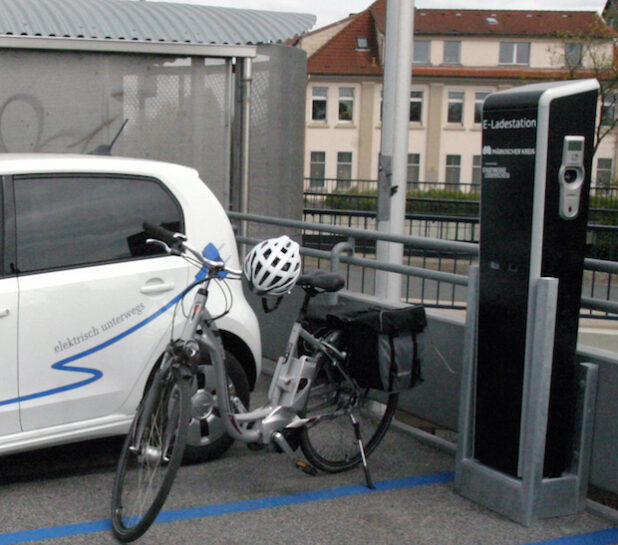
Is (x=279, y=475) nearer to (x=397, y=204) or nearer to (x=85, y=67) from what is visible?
(x=397, y=204)

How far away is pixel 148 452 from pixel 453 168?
56.0 metres

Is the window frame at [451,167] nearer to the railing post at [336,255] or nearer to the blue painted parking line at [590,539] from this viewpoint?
the railing post at [336,255]

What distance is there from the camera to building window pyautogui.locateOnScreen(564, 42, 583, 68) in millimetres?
40500

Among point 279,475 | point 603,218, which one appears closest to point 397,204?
point 279,475

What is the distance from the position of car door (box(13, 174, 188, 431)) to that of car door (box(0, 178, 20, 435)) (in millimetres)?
34

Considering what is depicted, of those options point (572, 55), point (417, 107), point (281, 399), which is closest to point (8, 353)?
point (281, 399)

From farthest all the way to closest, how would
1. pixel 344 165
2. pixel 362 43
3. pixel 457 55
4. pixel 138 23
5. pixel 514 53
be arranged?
1. pixel 362 43
2. pixel 514 53
3. pixel 457 55
4. pixel 344 165
5. pixel 138 23

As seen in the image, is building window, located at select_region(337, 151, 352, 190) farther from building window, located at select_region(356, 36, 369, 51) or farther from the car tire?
the car tire

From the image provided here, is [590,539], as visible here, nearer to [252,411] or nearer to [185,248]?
[252,411]

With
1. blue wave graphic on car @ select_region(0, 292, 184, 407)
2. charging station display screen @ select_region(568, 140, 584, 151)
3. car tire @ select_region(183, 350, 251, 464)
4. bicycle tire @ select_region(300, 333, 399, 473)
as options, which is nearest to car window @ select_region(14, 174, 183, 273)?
blue wave graphic on car @ select_region(0, 292, 184, 407)

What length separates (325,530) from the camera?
4551mm

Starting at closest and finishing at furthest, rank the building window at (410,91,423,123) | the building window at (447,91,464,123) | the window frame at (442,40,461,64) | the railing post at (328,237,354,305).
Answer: the railing post at (328,237,354,305) < the building window at (410,91,423,123) < the building window at (447,91,464,123) < the window frame at (442,40,461,64)

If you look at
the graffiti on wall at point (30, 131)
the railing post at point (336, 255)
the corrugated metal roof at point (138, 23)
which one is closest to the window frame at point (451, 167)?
the corrugated metal roof at point (138, 23)

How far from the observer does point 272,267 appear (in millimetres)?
4527
